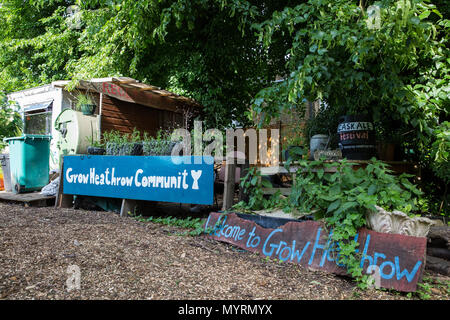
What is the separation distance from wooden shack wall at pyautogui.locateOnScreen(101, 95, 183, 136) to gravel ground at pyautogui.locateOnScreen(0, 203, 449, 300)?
3.47 meters

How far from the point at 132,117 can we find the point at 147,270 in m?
5.77

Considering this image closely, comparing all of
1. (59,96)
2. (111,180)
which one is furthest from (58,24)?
(111,180)

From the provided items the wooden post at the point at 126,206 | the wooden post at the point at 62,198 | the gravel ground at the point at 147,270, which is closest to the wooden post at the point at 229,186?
the gravel ground at the point at 147,270

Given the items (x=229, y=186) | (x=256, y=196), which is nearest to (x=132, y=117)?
(x=229, y=186)

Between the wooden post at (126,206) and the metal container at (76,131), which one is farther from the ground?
the metal container at (76,131)

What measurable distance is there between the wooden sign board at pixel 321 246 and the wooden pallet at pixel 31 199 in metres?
3.62

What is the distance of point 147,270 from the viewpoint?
8.30ft

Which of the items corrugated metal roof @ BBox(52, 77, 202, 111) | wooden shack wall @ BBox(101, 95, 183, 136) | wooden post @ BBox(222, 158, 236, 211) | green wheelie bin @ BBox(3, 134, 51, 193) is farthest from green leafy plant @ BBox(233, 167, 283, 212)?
green wheelie bin @ BBox(3, 134, 51, 193)

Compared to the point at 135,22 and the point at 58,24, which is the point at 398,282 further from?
the point at 58,24

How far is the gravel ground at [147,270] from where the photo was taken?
216 cm

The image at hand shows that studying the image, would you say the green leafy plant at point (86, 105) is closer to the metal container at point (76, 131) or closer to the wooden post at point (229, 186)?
the metal container at point (76, 131)

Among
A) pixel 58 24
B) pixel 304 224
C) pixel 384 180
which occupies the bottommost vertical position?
pixel 304 224
